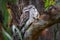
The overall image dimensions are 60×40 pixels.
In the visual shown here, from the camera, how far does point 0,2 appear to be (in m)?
1.56

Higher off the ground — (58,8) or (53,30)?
(58,8)

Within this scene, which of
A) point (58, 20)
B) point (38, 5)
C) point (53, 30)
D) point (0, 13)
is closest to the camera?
point (58, 20)

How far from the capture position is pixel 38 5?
4.58 metres

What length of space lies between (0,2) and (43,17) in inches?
13.3

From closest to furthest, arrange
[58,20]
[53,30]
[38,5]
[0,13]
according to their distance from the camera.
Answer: [58,20], [0,13], [53,30], [38,5]

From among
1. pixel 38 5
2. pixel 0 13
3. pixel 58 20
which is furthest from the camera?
pixel 38 5

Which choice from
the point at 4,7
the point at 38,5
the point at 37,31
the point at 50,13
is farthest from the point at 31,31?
the point at 38,5


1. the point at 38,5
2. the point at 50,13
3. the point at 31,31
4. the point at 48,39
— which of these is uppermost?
the point at 50,13

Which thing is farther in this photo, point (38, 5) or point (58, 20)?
point (38, 5)

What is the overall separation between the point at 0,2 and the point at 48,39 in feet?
2.69

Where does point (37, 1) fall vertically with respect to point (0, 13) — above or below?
below

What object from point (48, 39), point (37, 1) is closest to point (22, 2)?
point (37, 1)

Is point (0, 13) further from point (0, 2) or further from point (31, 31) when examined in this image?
point (31, 31)

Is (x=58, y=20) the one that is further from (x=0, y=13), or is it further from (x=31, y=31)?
(x=0, y=13)
